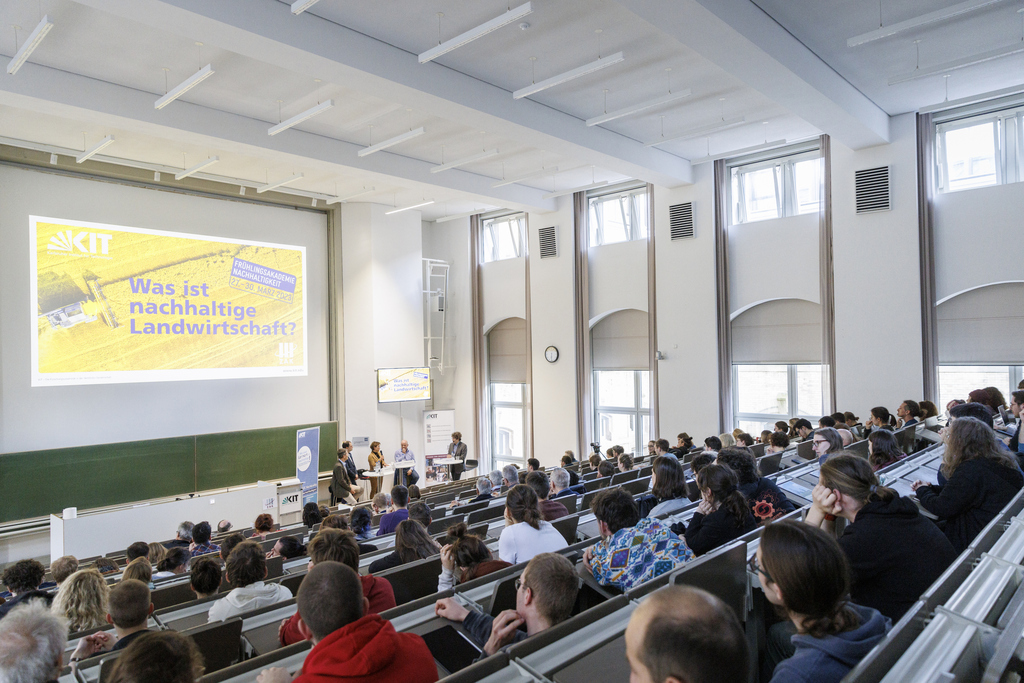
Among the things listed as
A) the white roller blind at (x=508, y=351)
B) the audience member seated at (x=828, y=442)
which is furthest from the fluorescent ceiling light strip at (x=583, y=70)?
the white roller blind at (x=508, y=351)

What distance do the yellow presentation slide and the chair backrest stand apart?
907cm

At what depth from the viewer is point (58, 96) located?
701 cm

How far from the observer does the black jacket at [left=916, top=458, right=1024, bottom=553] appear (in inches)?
104

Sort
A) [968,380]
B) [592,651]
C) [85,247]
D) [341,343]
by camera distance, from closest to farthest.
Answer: [592,651] < [968,380] < [85,247] < [341,343]

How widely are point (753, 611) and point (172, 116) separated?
A: 859 cm

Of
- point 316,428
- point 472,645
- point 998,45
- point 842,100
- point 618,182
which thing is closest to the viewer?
point 472,645

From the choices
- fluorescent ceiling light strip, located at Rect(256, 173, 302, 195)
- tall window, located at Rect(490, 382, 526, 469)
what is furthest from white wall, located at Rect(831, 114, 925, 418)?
fluorescent ceiling light strip, located at Rect(256, 173, 302, 195)

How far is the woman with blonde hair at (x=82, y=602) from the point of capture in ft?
10.4

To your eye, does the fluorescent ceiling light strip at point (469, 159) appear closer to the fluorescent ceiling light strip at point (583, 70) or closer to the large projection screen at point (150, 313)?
the fluorescent ceiling light strip at point (583, 70)

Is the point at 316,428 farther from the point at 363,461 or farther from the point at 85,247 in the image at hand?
the point at 85,247

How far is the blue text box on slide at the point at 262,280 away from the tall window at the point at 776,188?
8506 mm

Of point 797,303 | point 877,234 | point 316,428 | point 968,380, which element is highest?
point 877,234

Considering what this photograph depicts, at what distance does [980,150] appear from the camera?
28.3 ft

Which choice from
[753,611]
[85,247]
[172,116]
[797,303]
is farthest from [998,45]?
[85,247]
